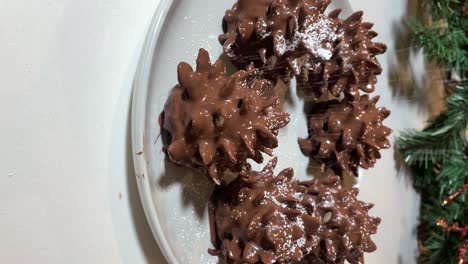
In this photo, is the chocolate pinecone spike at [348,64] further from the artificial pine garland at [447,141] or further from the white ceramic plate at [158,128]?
the artificial pine garland at [447,141]

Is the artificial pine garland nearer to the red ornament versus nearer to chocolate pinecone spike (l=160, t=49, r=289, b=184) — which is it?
the red ornament

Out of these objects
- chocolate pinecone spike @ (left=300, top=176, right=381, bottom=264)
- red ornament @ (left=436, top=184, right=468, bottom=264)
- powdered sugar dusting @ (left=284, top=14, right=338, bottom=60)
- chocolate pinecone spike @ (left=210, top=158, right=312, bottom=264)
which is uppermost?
powdered sugar dusting @ (left=284, top=14, right=338, bottom=60)

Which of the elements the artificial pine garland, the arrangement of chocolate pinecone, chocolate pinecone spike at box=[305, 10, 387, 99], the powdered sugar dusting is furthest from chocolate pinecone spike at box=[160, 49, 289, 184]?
the artificial pine garland

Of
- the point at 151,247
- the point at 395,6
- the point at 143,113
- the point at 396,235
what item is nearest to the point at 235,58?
the point at 143,113

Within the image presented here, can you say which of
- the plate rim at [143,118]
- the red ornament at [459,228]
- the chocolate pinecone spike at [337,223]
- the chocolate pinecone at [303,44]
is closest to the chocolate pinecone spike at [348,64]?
the chocolate pinecone at [303,44]

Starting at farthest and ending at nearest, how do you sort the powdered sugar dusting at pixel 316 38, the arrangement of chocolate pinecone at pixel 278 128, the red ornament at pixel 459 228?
the red ornament at pixel 459 228 → the powdered sugar dusting at pixel 316 38 → the arrangement of chocolate pinecone at pixel 278 128

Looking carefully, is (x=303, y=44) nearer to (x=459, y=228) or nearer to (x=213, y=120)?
(x=213, y=120)
